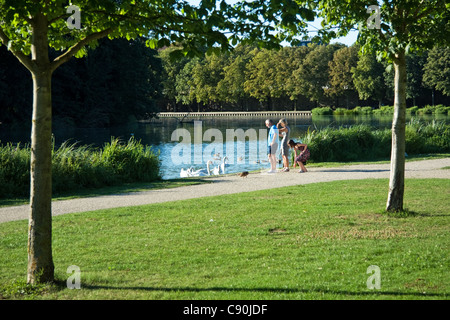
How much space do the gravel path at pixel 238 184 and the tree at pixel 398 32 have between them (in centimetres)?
508

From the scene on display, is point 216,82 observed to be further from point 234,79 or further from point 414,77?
point 414,77

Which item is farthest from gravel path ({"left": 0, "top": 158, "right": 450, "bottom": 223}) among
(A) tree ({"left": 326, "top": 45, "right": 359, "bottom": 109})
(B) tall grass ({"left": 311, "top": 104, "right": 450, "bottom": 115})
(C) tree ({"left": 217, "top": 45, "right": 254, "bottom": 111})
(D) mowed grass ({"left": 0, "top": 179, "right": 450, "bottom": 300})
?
(C) tree ({"left": 217, "top": 45, "right": 254, "bottom": 111})

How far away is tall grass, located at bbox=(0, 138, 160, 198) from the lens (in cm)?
1350

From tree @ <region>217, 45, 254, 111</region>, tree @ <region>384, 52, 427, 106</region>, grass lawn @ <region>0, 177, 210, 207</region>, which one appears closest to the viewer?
grass lawn @ <region>0, 177, 210, 207</region>

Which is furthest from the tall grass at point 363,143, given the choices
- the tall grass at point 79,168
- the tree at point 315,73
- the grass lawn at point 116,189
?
the tree at point 315,73

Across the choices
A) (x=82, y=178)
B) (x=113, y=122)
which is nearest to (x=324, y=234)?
(x=82, y=178)

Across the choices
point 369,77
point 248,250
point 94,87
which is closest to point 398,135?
point 248,250

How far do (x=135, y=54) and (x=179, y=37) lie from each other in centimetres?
5242

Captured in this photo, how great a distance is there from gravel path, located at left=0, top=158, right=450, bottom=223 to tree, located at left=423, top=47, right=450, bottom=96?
6186 centimetres

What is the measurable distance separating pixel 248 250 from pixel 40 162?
9.64ft

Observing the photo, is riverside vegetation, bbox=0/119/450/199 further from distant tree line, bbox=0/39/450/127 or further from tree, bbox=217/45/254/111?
tree, bbox=217/45/254/111

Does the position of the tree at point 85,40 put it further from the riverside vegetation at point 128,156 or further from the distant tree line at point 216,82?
the distant tree line at point 216,82
